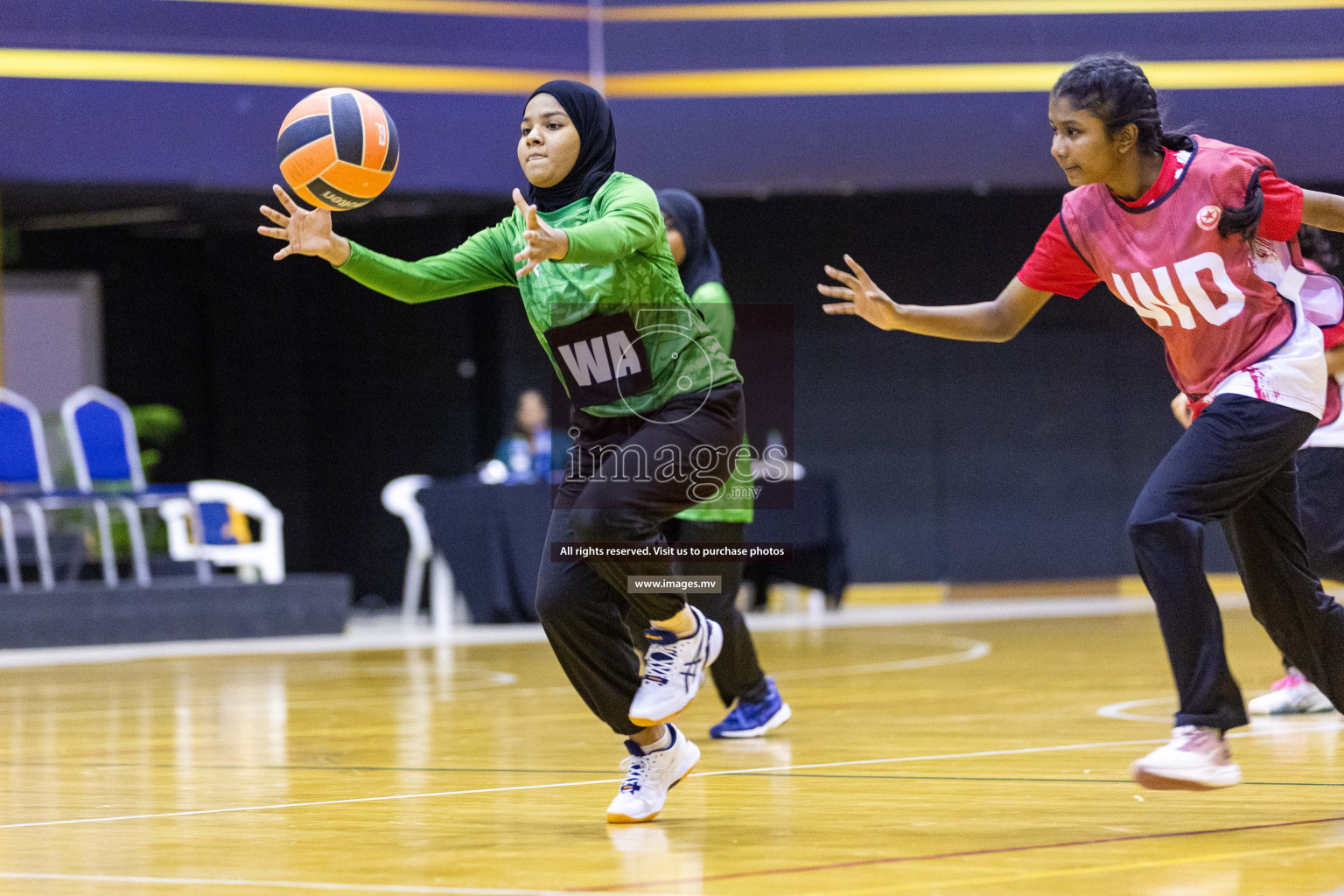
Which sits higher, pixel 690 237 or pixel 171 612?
pixel 690 237

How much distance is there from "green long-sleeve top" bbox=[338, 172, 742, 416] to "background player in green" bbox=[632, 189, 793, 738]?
1.45m

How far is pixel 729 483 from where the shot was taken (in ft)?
17.2

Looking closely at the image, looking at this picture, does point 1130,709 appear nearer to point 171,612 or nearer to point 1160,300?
point 1160,300

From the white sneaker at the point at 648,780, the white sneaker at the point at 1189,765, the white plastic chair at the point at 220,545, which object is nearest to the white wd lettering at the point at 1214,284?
the white sneaker at the point at 1189,765

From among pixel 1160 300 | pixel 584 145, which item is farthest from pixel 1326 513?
pixel 584 145

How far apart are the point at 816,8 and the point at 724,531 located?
945 centimetres

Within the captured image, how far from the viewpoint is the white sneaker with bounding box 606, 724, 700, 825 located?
364 cm

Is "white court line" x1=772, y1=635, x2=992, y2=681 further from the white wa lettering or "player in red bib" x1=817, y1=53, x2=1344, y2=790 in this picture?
the white wa lettering

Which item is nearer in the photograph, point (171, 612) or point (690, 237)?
point (690, 237)

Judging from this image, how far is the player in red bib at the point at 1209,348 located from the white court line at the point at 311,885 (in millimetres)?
1190

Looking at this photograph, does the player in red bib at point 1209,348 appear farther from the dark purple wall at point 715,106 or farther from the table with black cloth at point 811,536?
the dark purple wall at point 715,106

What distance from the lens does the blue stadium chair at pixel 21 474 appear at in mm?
10664

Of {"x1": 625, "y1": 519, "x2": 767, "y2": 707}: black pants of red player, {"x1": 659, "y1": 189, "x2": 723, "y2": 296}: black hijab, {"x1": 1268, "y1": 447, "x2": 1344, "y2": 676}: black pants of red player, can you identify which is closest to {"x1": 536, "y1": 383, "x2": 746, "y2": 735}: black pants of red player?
{"x1": 625, "y1": 519, "x2": 767, "y2": 707}: black pants of red player

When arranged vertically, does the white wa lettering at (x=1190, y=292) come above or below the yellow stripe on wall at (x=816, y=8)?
below
